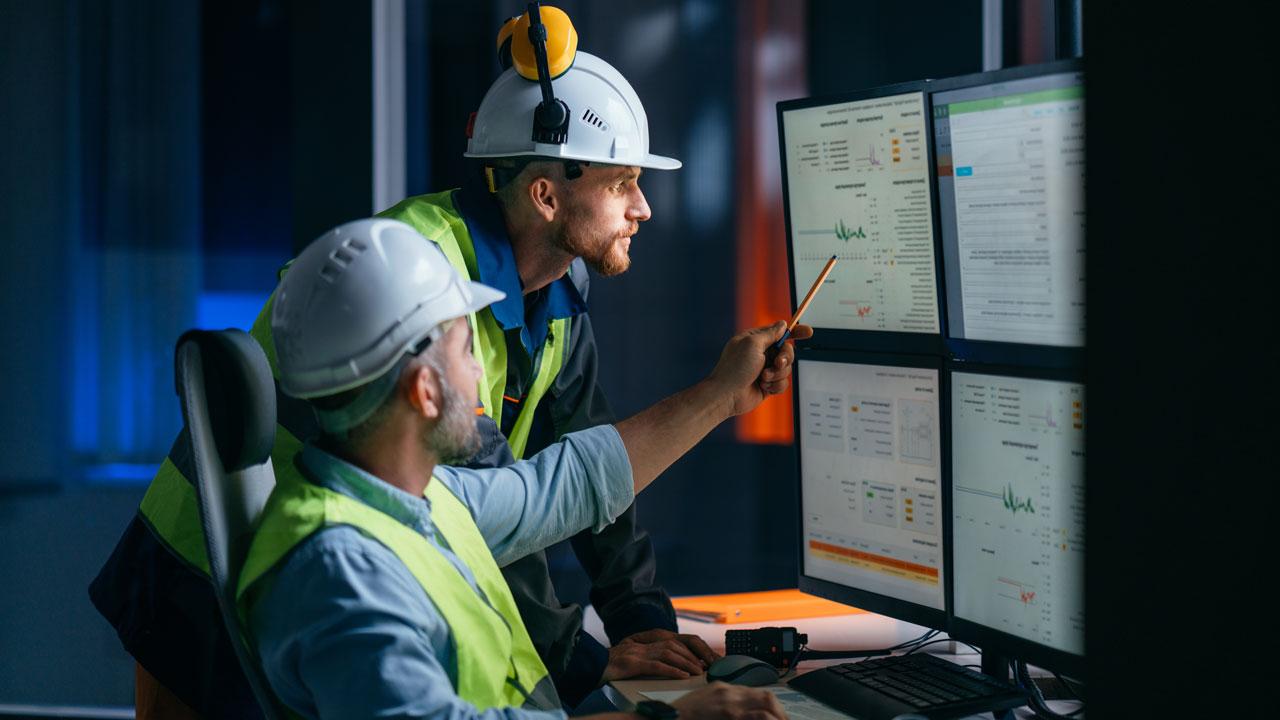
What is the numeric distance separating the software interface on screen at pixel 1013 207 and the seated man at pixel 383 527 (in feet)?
1.87

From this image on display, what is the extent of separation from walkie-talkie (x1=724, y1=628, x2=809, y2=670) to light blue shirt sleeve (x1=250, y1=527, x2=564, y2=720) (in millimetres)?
598

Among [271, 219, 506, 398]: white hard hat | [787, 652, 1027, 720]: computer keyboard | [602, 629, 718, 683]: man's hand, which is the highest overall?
[271, 219, 506, 398]: white hard hat

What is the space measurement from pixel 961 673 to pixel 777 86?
8.71 feet

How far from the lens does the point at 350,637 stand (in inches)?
43.4

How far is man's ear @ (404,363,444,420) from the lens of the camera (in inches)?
49.8

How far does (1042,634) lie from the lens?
145 cm

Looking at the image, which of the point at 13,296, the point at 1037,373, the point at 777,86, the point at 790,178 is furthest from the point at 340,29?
the point at 1037,373

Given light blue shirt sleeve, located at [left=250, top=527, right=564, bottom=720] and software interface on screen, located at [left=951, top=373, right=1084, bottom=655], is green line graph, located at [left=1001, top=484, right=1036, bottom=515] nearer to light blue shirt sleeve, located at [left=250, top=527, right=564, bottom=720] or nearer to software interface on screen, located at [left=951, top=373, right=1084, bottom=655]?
software interface on screen, located at [left=951, top=373, right=1084, bottom=655]

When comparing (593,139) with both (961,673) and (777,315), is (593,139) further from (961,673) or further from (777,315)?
(777,315)

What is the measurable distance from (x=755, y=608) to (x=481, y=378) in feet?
2.35

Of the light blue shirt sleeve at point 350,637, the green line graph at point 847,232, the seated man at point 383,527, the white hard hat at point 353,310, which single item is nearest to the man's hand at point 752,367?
the green line graph at point 847,232

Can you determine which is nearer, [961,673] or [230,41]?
[961,673]

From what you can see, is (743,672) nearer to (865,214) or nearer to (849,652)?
(849,652)

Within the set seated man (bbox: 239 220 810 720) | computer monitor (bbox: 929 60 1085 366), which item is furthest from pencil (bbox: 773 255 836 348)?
seated man (bbox: 239 220 810 720)
